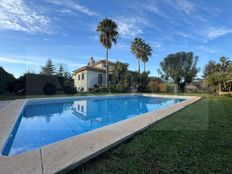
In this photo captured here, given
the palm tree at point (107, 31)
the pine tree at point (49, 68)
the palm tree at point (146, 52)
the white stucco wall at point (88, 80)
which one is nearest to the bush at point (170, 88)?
the palm tree at point (146, 52)

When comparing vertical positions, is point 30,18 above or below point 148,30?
below

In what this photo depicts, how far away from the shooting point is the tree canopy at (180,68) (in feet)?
125

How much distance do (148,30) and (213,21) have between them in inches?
288

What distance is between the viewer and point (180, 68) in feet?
127

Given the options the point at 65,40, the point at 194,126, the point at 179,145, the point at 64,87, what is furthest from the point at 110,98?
the point at 179,145

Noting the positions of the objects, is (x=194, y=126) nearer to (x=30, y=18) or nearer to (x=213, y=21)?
(x=30, y=18)

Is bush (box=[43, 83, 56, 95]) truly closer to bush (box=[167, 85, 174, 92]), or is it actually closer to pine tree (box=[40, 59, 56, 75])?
bush (box=[167, 85, 174, 92])

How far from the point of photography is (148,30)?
2133cm

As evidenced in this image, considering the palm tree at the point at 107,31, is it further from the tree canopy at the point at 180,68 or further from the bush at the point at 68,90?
the tree canopy at the point at 180,68

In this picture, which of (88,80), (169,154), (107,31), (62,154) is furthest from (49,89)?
(169,154)

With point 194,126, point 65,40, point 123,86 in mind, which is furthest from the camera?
point 123,86

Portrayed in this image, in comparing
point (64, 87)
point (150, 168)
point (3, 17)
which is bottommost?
point (150, 168)

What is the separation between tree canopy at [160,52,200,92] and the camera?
38.1 meters

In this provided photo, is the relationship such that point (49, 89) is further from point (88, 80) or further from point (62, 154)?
point (62, 154)
